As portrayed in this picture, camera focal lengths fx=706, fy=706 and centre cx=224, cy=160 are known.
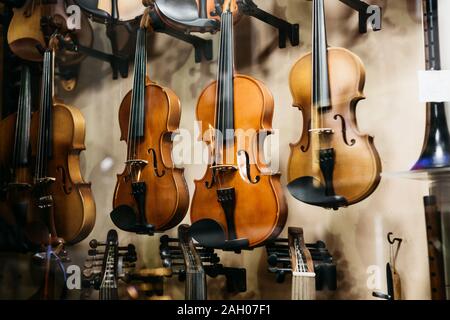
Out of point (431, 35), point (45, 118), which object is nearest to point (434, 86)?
point (431, 35)

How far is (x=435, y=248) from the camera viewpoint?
5.89 feet

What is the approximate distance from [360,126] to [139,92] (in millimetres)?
704

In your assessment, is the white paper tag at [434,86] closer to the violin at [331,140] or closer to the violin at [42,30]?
the violin at [331,140]

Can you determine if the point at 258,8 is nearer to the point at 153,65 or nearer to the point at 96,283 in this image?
the point at 153,65

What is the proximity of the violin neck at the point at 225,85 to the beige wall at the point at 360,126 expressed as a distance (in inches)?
2.1

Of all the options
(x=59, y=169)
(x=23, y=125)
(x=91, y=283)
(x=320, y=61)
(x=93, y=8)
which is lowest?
(x=91, y=283)

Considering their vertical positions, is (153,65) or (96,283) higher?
(153,65)

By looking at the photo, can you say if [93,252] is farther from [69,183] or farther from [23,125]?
[23,125]

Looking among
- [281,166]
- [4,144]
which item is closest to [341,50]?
[281,166]

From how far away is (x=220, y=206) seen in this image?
6.42ft

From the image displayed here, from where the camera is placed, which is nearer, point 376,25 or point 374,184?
point 374,184

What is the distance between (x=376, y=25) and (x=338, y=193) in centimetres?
50

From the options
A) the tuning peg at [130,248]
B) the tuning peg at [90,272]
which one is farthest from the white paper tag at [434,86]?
the tuning peg at [90,272]
